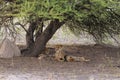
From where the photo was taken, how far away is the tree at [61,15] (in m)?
8.40

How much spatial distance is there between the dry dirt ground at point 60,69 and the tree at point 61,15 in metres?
0.73

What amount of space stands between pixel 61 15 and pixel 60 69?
126cm

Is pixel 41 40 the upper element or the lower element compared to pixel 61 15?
lower

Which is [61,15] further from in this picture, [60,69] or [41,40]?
[41,40]

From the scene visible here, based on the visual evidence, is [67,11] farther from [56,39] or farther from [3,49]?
[56,39]

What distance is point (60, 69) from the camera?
916 centimetres

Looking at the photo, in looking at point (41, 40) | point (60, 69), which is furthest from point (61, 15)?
point (41, 40)

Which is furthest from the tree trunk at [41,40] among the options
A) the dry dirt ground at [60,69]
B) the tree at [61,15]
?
the dry dirt ground at [60,69]

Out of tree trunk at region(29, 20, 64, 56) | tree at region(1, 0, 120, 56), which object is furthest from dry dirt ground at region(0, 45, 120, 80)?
tree at region(1, 0, 120, 56)

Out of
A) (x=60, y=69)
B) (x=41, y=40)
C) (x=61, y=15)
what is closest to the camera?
(x=61, y=15)

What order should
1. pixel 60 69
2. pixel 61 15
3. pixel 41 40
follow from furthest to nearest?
pixel 41 40, pixel 60 69, pixel 61 15

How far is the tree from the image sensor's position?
8398 millimetres

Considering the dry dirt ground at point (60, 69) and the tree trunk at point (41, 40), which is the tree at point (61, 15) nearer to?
the tree trunk at point (41, 40)

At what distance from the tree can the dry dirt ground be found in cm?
73
